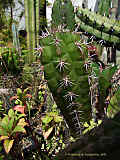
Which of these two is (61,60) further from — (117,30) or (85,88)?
(117,30)

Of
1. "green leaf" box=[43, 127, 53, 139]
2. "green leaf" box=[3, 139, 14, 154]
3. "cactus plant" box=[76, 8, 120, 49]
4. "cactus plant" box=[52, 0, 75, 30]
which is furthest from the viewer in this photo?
"cactus plant" box=[52, 0, 75, 30]

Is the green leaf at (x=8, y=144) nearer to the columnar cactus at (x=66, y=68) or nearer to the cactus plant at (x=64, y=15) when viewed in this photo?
the columnar cactus at (x=66, y=68)

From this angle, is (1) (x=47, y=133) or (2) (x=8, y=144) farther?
(1) (x=47, y=133)

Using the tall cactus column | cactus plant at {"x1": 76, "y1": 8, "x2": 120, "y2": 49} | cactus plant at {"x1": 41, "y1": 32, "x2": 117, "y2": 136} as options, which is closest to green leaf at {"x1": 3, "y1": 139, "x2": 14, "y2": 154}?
cactus plant at {"x1": 41, "y1": 32, "x2": 117, "y2": 136}

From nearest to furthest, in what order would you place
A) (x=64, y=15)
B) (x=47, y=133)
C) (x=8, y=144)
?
(x=8, y=144), (x=47, y=133), (x=64, y=15)

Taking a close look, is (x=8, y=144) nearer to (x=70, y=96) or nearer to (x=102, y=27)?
(x=70, y=96)

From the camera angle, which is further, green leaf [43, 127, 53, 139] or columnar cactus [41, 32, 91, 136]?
green leaf [43, 127, 53, 139]

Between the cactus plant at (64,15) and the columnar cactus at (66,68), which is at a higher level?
the cactus plant at (64,15)

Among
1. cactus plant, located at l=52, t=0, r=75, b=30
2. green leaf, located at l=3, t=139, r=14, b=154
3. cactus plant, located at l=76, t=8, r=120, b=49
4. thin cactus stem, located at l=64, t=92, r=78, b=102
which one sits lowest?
green leaf, located at l=3, t=139, r=14, b=154

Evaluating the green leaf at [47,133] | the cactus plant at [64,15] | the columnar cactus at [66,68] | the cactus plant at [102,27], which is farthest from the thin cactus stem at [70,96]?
the cactus plant at [64,15]

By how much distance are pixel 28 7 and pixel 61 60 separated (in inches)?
68.9

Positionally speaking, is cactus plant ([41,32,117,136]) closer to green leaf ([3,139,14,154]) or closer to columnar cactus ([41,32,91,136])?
columnar cactus ([41,32,91,136])

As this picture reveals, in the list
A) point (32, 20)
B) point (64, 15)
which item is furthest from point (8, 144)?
point (64, 15)

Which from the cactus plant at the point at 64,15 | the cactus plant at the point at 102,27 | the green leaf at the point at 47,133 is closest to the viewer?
the green leaf at the point at 47,133
